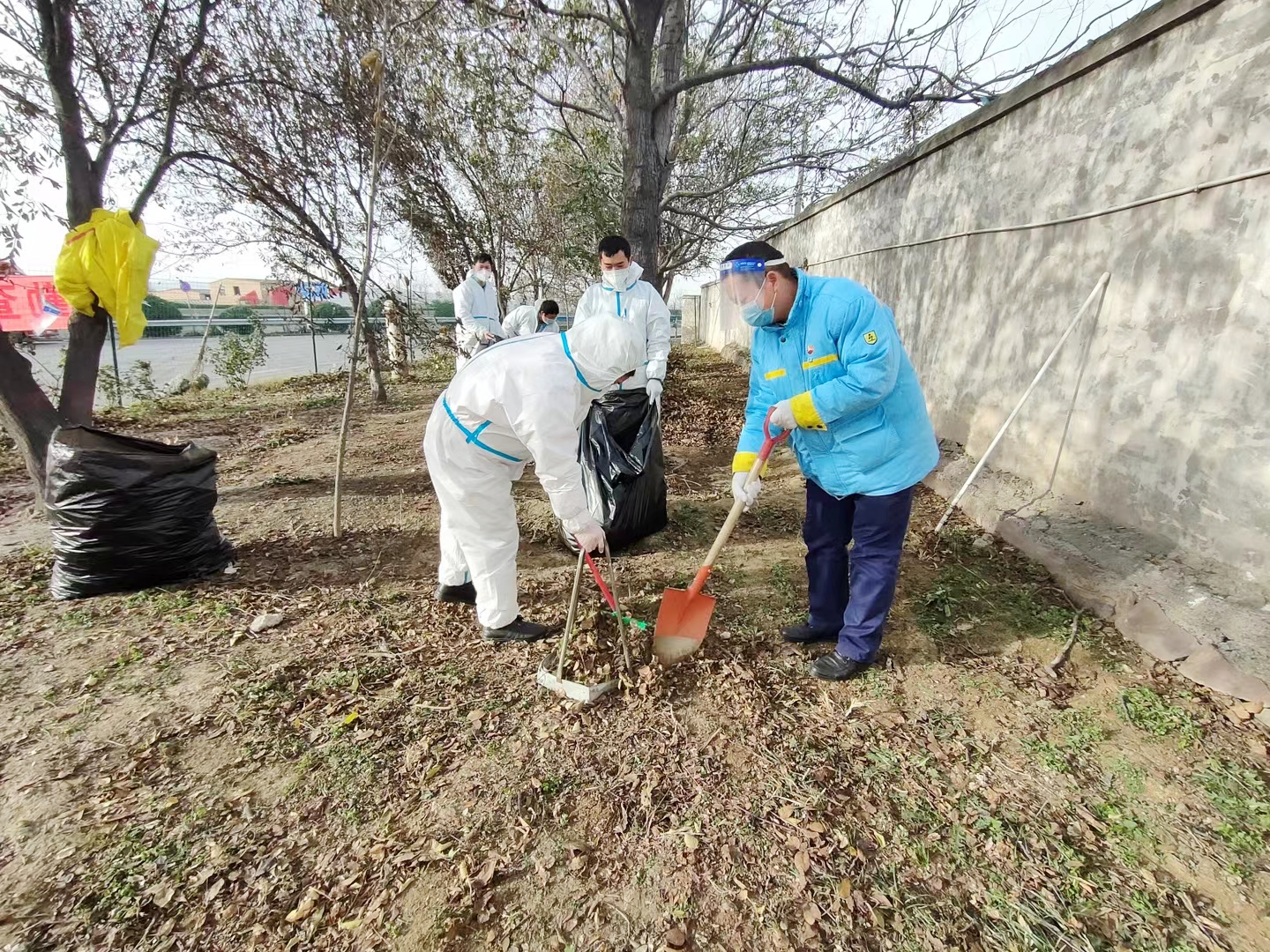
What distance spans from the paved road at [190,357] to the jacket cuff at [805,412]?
794 centimetres

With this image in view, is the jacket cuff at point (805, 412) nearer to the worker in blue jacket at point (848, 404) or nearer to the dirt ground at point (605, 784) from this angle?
the worker in blue jacket at point (848, 404)

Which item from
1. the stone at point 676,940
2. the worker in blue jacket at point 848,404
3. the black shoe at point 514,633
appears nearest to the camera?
the stone at point 676,940

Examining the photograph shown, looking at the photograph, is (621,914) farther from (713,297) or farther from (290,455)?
(713,297)

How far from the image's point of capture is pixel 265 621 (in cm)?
260

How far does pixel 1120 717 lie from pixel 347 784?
102 inches

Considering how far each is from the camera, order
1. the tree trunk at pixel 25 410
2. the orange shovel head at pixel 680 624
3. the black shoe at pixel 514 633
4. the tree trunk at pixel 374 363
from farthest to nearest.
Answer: the tree trunk at pixel 374 363
the tree trunk at pixel 25 410
the black shoe at pixel 514 633
the orange shovel head at pixel 680 624

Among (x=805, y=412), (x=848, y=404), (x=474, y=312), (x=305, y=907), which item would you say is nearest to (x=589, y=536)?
(x=805, y=412)

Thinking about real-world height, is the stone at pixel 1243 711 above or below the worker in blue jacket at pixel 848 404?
below

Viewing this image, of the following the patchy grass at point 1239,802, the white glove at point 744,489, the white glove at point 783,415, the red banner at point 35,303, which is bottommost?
the patchy grass at point 1239,802

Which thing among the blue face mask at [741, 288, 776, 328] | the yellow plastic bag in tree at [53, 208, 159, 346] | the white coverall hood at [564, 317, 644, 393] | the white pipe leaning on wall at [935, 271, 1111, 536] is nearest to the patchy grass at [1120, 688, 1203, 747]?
the white pipe leaning on wall at [935, 271, 1111, 536]

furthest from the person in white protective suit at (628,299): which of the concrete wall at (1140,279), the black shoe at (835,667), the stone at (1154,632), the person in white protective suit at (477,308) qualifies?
the stone at (1154,632)

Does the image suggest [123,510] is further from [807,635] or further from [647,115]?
[647,115]

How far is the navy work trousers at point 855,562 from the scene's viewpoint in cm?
206

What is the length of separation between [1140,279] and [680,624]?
262 centimetres
